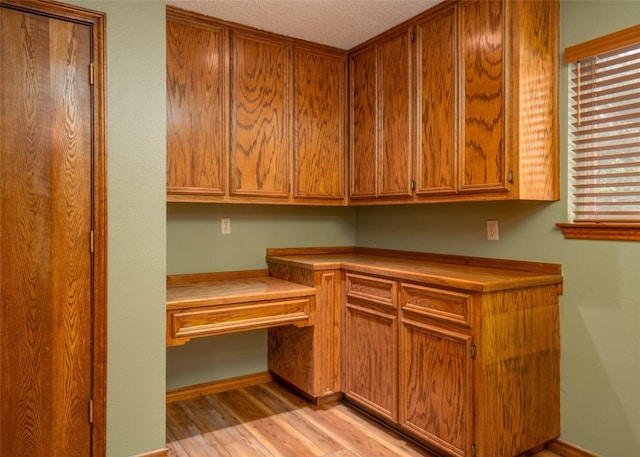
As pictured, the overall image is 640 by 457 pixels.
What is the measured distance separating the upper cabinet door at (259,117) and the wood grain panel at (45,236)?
39.2 inches

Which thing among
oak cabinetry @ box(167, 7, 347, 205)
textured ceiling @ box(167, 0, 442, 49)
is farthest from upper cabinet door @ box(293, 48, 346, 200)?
textured ceiling @ box(167, 0, 442, 49)

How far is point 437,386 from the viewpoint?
2250 millimetres

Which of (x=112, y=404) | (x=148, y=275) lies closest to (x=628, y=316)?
(x=148, y=275)

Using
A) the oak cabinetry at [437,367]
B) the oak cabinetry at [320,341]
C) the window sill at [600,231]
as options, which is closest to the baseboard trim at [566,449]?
the oak cabinetry at [437,367]

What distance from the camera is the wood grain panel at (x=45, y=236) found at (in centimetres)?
190

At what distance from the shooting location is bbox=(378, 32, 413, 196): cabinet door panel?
2.80m

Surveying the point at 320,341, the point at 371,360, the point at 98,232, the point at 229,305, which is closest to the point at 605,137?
the point at 371,360

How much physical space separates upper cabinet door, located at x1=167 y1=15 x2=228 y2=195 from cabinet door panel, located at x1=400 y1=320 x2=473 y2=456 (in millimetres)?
1532

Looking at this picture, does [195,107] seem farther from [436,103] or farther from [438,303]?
[438,303]

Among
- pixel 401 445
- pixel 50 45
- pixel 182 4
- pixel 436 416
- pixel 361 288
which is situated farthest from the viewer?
pixel 361 288

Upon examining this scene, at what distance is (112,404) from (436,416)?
160cm

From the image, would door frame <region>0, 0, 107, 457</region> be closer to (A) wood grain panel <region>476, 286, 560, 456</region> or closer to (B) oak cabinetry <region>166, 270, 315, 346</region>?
(B) oak cabinetry <region>166, 270, 315, 346</region>

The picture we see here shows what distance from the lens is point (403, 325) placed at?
2.44 metres

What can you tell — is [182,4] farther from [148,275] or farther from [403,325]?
[403,325]
